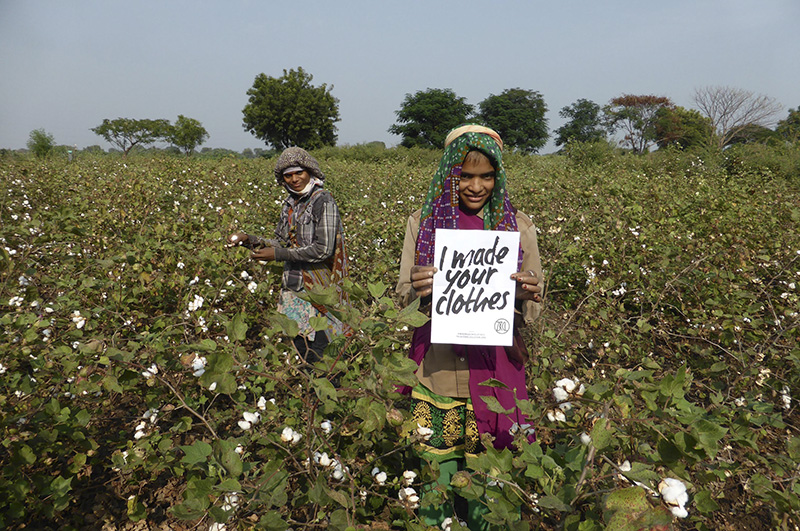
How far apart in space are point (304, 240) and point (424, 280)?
1311 millimetres

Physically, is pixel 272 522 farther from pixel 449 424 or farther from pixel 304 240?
pixel 304 240

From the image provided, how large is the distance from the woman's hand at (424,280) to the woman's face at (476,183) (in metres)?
0.32

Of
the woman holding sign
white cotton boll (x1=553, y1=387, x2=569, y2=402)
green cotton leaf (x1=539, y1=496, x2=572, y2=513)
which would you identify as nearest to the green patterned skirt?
A: the woman holding sign

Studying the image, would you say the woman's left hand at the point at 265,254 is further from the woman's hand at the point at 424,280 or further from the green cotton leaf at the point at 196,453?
the green cotton leaf at the point at 196,453

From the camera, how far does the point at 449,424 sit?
1437 mm

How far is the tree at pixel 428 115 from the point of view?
49.4 metres

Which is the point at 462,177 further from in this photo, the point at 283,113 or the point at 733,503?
the point at 283,113

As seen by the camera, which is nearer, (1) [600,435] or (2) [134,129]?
(1) [600,435]

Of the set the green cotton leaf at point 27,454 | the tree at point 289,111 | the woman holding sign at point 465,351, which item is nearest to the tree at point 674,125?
the tree at point 289,111

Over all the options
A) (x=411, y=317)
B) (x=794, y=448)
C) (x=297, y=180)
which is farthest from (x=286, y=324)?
(x=297, y=180)

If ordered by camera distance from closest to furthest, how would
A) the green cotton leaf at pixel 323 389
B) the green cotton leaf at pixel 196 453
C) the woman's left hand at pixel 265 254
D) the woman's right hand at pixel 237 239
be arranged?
the green cotton leaf at pixel 323 389
the green cotton leaf at pixel 196 453
the woman's right hand at pixel 237 239
the woman's left hand at pixel 265 254

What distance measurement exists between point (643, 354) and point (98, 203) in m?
4.94

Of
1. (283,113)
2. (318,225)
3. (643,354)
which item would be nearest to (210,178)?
(318,225)

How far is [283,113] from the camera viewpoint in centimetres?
4644
